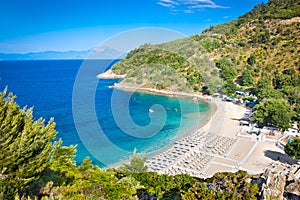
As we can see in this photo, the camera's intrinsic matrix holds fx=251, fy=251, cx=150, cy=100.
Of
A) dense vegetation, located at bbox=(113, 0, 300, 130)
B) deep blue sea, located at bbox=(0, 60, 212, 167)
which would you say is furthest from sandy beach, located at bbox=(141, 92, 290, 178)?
dense vegetation, located at bbox=(113, 0, 300, 130)

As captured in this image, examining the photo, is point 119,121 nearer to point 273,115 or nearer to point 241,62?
point 273,115

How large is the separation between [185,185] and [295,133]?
18140mm

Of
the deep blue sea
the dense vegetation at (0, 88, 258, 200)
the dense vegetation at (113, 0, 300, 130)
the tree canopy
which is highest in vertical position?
the dense vegetation at (113, 0, 300, 130)

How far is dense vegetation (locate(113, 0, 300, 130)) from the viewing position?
42.1m

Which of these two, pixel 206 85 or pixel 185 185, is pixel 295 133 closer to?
pixel 185 185

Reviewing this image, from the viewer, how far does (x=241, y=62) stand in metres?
50.9

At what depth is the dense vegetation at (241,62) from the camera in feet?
138

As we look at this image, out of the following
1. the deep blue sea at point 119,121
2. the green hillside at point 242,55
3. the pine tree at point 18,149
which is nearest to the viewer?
the pine tree at point 18,149

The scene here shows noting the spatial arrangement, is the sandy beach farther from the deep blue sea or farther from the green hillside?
the green hillside

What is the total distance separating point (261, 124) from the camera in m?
26.1

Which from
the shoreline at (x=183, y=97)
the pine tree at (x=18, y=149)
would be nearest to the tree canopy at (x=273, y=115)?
the shoreline at (x=183, y=97)

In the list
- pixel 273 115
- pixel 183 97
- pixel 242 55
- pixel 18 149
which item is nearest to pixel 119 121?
pixel 183 97

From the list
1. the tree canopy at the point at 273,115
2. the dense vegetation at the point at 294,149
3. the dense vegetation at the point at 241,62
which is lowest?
the dense vegetation at the point at 294,149

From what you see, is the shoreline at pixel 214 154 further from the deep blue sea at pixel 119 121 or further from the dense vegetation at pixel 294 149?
the deep blue sea at pixel 119 121
